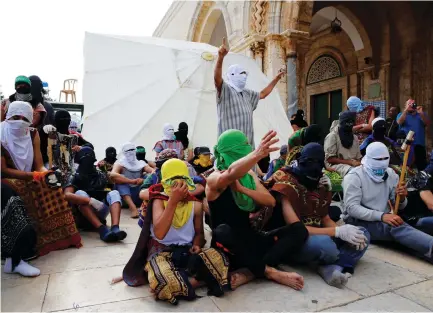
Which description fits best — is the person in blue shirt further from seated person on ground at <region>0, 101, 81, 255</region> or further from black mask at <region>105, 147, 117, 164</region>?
seated person on ground at <region>0, 101, 81, 255</region>

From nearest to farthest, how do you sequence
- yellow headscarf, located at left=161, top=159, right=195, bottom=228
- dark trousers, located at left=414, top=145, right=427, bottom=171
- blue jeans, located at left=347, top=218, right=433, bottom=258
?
yellow headscarf, located at left=161, top=159, right=195, bottom=228, blue jeans, located at left=347, top=218, right=433, bottom=258, dark trousers, located at left=414, top=145, right=427, bottom=171

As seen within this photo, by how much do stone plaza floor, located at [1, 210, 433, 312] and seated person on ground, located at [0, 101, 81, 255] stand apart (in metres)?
0.29

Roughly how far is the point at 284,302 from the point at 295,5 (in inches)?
302

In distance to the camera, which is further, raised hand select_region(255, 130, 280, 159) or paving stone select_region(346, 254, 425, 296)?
paving stone select_region(346, 254, 425, 296)

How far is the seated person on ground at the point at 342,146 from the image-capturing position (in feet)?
14.5

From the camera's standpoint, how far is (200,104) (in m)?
6.01

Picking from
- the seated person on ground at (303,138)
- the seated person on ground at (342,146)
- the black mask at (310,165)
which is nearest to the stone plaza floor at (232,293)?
the black mask at (310,165)

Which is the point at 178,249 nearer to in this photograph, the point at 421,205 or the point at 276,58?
the point at 421,205

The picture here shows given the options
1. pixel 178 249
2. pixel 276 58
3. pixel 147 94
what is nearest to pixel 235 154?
pixel 178 249

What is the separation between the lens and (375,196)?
3.27 meters

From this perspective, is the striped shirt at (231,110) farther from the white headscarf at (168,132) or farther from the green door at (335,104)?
the green door at (335,104)

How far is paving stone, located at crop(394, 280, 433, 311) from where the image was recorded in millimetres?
2240

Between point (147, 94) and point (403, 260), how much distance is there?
4.52m

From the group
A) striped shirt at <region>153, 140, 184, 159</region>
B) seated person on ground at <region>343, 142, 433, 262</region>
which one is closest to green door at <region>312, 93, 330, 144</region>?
striped shirt at <region>153, 140, 184, 159</region>
